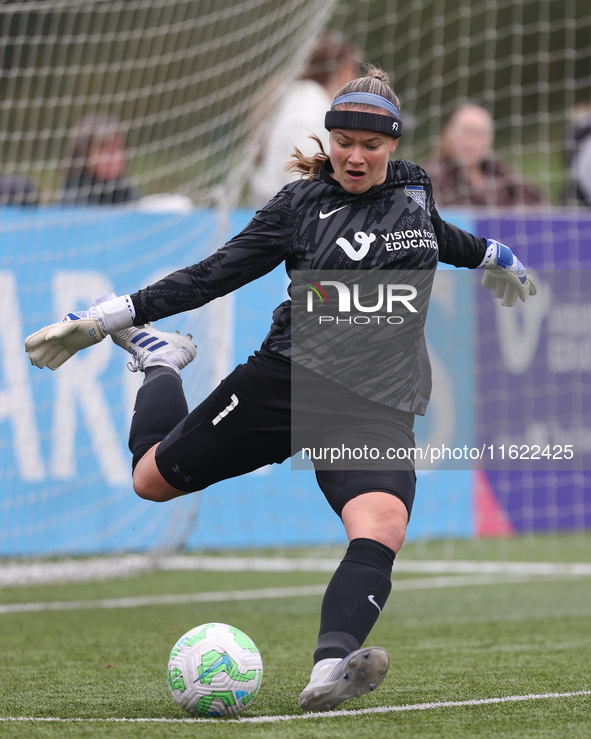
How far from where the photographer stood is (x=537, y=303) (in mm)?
10000

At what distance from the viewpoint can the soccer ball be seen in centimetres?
400

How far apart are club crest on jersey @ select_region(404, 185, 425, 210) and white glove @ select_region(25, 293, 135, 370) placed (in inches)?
40.4

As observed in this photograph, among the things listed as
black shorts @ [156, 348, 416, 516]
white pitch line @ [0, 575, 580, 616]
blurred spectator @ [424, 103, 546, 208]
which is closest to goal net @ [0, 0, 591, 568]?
blurred spectator @ [424, 103, 546, 208]

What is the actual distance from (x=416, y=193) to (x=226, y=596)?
359 cm

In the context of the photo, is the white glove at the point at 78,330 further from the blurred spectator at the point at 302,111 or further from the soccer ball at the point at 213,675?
the blurred spectator at the point at 302,111

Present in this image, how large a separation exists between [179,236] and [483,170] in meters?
3.13

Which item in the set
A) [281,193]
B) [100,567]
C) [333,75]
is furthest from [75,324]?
[333,75]

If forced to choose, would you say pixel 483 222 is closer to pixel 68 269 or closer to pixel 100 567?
pixel 68 269

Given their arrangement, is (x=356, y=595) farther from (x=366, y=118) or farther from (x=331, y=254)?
(x=366, y=118)

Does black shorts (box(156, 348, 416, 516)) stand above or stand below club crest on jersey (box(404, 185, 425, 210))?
below

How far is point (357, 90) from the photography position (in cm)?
435

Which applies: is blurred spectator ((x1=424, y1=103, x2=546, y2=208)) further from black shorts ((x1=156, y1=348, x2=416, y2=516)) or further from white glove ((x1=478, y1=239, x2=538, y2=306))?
black shorts ((x1=156, y1=348, x2=416, y2=516))

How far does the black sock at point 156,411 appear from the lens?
15.9ft

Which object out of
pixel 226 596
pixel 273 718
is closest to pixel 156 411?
pixel 273 718
